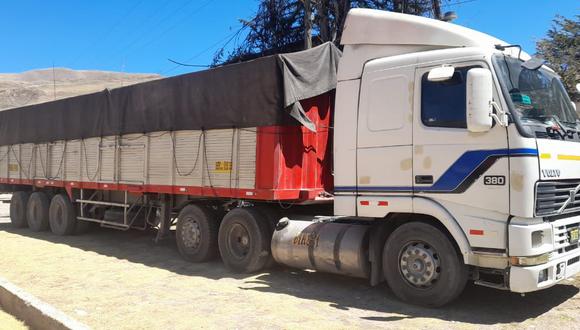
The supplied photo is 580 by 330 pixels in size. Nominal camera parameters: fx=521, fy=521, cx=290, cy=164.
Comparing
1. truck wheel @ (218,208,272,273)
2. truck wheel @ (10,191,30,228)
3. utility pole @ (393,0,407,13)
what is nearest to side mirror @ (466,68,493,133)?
truck wheel @ (218,208,272,273)

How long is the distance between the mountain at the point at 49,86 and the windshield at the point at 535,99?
46.5 metres

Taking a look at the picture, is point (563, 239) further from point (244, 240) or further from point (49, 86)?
point (49, 86)

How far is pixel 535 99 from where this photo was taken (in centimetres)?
565

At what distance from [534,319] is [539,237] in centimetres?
93

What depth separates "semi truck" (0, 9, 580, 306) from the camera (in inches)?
209

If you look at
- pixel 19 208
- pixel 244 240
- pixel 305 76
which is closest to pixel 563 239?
pixel 305 76

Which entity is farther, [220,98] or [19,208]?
[19,208]

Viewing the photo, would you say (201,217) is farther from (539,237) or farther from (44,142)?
(44,142)

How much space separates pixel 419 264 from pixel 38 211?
11100 millimetres

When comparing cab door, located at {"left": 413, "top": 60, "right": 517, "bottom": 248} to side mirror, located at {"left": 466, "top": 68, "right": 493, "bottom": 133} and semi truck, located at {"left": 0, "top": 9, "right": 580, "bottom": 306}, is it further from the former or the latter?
side mirror, located at {"left": 466, "top": 68, "right": 493, "bottom": 133}

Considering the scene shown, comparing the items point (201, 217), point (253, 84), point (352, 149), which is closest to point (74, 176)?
point (201, 217)

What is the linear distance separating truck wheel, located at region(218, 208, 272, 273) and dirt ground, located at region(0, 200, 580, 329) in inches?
7.7

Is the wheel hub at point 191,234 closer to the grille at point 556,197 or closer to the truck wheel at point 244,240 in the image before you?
the truck wheel at point 244,240

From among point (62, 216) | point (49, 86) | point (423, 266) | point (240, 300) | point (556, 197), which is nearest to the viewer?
point (556, 197)
